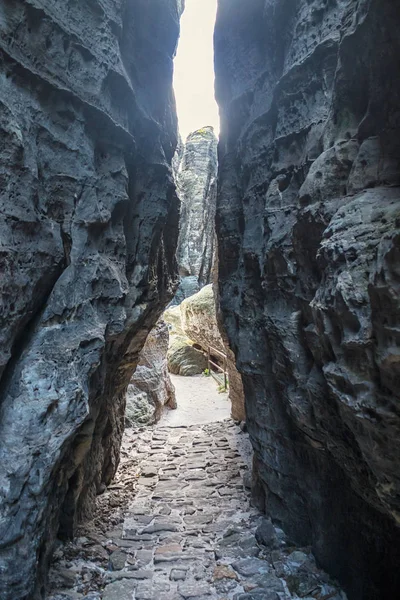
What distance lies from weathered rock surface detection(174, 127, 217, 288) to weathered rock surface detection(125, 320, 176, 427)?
23120 mm

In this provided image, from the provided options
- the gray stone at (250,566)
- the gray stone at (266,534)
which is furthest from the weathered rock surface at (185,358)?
the gray stone at (250,566)

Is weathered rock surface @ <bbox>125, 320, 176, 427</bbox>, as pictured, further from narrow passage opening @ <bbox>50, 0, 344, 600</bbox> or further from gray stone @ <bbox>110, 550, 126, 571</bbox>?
gray stone @ <bbox>110, 550, 126, 571</bbox>

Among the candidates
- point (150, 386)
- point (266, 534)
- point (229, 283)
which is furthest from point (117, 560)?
point (150, 386)

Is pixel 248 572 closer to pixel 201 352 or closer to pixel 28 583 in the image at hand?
pixel 28 583

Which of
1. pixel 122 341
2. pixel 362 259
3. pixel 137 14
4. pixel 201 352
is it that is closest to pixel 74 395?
pixel 122 341

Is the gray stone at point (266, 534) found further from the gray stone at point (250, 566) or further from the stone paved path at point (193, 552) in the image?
the gray stone at point (250, 566)

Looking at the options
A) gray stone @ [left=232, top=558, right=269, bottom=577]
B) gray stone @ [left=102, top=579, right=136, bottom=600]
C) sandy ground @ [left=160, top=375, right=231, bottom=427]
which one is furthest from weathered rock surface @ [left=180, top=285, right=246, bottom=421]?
gray stone @ [left=102, top=579, right=136, bottom=600]

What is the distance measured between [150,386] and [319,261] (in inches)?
441

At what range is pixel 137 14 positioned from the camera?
8172 millimetres

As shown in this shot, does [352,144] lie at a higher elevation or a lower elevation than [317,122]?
lower

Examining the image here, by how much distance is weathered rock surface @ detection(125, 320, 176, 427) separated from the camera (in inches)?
550

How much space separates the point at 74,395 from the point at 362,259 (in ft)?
13.3

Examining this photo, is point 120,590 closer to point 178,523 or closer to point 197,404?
point 178,523

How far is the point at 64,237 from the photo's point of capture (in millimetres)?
5879
